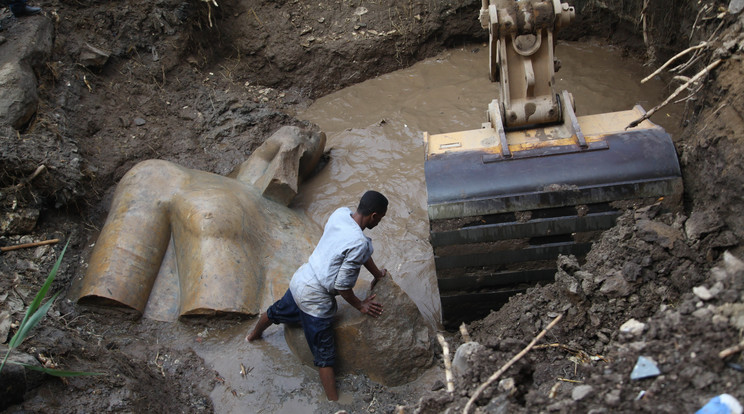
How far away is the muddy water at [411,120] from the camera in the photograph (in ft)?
17.2

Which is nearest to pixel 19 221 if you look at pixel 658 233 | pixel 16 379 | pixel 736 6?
pixel 16 379

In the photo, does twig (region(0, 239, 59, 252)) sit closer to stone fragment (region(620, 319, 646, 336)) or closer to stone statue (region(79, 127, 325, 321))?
stone statue (region(79, 127, 325, 321))

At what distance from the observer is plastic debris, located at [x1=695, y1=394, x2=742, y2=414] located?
1.94 meters

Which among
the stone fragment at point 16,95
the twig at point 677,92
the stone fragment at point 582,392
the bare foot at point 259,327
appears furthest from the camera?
the stone fragment at point 16,95

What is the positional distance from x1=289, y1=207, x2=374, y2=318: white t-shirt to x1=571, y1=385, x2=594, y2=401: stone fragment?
144 cm

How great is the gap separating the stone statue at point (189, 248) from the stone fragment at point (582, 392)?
7.96 feet

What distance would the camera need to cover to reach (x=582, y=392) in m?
2.36

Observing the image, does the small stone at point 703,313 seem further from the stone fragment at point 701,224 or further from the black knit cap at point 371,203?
the black knit cap at point 371,203

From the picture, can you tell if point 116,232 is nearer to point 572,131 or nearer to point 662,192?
point 572,131

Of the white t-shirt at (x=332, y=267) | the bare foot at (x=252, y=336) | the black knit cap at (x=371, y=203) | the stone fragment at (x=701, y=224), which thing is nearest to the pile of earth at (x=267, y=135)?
the stone fragment at (x=701, y=224)

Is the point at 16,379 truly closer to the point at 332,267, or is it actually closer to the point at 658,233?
the point at 332,267

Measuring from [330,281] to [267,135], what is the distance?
343cm

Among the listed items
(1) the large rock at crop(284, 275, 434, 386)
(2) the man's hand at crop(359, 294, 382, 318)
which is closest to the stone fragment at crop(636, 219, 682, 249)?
(1) the large rock at crop(284, 275, 434, 386)

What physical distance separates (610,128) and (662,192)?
1.77ft
